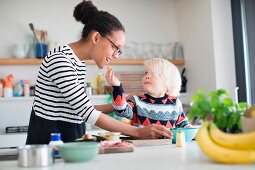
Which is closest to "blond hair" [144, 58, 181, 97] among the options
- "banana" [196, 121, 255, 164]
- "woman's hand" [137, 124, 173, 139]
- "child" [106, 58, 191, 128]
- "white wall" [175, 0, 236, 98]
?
"child" [106, 58, 191, 128]

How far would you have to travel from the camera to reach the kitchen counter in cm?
104

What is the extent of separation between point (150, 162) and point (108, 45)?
884 mm

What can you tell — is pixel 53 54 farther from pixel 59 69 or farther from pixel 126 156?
pixel 126 156

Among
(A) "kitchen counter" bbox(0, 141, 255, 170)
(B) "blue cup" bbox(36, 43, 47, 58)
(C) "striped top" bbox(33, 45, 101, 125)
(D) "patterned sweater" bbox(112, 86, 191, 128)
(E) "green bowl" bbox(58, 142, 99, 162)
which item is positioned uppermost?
(B) "blue cup" bbox(36, 43, 47, 58)

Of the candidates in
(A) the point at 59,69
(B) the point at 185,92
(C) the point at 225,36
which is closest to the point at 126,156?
(A) the point at 59,69

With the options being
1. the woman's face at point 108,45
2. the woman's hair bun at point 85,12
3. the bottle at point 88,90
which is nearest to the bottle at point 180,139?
the woman's face at point 108,45

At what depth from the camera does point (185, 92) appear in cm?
435

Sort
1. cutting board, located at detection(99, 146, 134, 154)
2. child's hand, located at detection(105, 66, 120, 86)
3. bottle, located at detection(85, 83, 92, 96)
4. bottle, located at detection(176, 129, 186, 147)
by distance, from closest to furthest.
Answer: cutting board, located at detection(99, 146, 134, 154) → bottle, located at detection(176, 129, 186, 147) → child's hand, located at detection(105, 66, 120, 86) → bottle, located at detection(85, 83, 92, 96)

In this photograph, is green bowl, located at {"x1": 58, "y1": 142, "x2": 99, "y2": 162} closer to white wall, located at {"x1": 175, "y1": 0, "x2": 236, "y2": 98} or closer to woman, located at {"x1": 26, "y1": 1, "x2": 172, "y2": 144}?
woman, located at {"x1": 26, "y1": 1, "x2": 172, "y2": 144}

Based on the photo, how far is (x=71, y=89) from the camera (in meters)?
1.58

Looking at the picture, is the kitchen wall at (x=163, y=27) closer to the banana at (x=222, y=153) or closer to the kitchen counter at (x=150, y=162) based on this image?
the kitchen counter at (x=150, y=162)

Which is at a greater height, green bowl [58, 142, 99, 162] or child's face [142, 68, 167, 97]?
child's face [142, 68, 167, 97]

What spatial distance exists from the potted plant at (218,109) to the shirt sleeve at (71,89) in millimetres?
601

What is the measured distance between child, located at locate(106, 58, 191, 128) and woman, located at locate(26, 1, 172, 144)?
0.97ft
